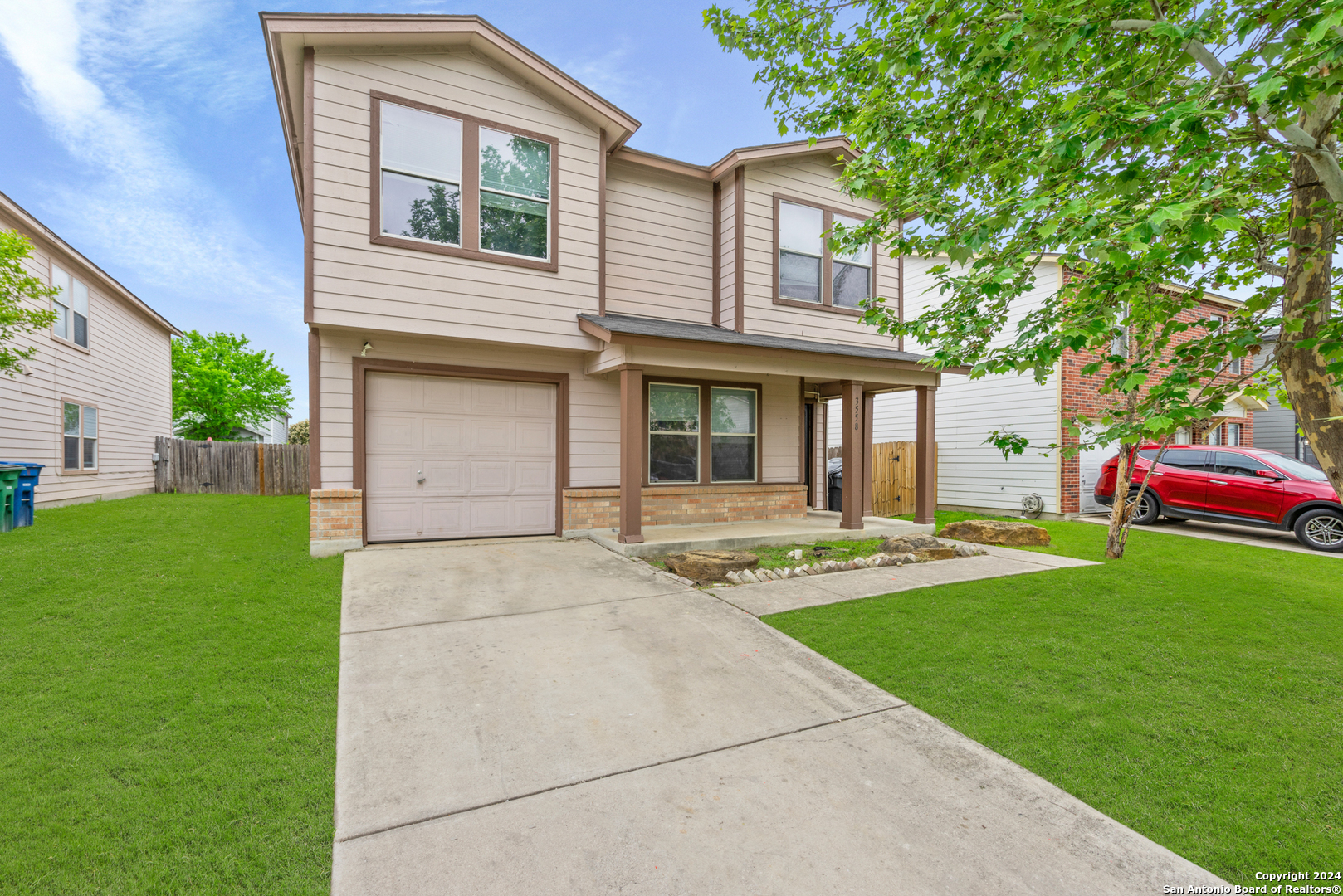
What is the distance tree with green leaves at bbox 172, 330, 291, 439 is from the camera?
32.9 meters

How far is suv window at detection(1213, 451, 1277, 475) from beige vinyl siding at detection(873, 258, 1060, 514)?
8.40 feet

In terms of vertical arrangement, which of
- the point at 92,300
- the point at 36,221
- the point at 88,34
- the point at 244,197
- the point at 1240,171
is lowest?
the point at 1240,171

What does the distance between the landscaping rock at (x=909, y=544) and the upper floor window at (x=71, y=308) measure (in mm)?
15571

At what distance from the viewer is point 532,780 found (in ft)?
8.70

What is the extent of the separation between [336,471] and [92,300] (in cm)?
1162

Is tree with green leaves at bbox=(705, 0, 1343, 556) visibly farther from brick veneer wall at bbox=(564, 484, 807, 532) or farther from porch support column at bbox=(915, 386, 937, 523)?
brick veneer wall at bbox=(564, 484, 807, 532)

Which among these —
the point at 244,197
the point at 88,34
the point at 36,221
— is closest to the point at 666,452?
the point at 36,221

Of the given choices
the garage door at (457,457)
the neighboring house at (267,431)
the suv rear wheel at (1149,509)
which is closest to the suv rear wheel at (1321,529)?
the suv rear wheel at (1149,509)

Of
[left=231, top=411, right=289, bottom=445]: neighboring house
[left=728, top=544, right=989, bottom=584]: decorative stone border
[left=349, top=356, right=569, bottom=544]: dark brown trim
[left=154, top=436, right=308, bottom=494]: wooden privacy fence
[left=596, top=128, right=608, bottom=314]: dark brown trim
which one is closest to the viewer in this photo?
[left=728, top=544, right=989, bottom=584]: decorative stone border

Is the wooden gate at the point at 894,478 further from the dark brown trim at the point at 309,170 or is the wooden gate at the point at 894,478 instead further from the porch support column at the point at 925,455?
the dark brown trim at the point at 309,170

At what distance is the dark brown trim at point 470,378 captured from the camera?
712 cm

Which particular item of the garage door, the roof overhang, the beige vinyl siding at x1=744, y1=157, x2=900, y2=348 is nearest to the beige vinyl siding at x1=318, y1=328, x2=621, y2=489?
the garage door

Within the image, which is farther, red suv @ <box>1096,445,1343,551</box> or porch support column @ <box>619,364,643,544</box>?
red suv @ <box>1096,445,1343,551</box>

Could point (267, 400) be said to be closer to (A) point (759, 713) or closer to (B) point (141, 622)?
(B) point (141, 622)
